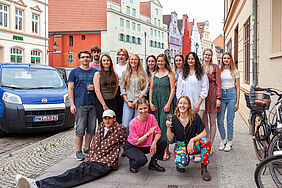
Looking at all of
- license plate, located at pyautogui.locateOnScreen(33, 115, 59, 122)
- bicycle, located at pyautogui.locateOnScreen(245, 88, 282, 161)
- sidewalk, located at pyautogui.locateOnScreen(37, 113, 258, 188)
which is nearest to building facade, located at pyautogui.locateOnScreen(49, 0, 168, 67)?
license plate, located at pyautogui.locateOnScreen(33, 115, 59, 122)

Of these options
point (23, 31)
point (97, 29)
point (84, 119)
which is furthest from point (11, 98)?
point (97, 29)

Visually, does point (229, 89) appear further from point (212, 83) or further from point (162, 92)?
point (162, 92)

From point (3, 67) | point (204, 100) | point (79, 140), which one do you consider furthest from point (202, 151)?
point (3, 67)

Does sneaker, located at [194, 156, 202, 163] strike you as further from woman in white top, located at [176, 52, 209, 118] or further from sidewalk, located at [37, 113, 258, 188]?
woman in white top, located at [176, 52, 209, 118]

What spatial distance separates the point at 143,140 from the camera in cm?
479

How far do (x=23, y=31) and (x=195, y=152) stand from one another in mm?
28948

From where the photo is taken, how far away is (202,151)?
14.5 feet

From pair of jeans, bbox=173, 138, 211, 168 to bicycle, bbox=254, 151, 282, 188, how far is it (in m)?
1.02

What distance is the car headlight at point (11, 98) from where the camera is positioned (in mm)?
7439

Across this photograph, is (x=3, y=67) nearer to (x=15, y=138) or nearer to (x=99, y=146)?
(x=15, y=138)

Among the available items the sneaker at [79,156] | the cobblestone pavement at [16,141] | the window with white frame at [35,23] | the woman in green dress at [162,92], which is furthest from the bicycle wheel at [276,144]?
the window with white frame at [35,23]

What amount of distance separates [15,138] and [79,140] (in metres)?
2.99

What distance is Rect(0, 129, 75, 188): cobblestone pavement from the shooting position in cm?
492

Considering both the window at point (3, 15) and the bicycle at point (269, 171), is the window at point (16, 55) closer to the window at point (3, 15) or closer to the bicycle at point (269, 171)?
the window at point (3, 15)
